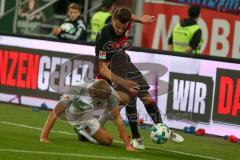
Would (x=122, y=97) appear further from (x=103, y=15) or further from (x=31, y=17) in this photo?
(x=31, y=17)

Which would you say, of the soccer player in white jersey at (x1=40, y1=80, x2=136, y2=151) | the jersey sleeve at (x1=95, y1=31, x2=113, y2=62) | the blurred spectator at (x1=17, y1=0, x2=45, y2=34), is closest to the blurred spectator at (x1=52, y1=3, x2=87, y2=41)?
the blurred spectator at (x1=17, y1=0, x2=45, y2=34)

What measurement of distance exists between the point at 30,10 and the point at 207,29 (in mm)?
5874

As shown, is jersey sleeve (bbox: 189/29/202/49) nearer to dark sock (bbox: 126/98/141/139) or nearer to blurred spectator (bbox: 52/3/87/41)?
blurred spectator (bbox: 52/3/87/41)

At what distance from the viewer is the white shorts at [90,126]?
44.0 ft

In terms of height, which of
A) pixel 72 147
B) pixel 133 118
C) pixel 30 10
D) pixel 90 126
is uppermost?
pixel 30 10

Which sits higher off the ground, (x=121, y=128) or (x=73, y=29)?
(x=73, y=29)

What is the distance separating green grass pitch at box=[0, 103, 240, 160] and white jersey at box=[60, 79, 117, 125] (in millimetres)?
393

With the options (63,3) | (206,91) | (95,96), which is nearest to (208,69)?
(206,91)

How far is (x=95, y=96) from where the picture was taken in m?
13.4

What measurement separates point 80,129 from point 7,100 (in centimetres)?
591

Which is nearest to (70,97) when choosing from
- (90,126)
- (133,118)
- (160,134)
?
(90,126)

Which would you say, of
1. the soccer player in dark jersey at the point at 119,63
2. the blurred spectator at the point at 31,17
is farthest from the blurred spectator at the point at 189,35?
the blurred spectator at the point at 31,17

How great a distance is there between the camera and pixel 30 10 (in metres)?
24.7

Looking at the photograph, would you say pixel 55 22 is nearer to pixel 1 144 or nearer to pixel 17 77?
pixel 17 77
